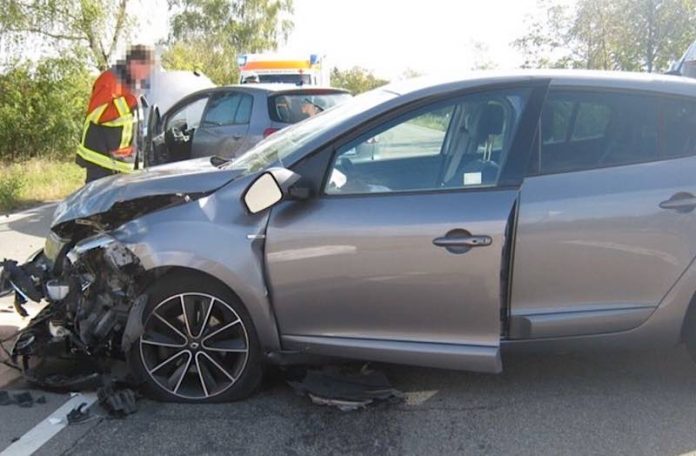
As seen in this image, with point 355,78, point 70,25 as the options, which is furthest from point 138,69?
point 355,78

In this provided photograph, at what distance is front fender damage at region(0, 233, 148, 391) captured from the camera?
3426 millimetres

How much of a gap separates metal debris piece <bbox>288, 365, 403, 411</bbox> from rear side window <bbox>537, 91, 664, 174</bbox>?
1.39 metres

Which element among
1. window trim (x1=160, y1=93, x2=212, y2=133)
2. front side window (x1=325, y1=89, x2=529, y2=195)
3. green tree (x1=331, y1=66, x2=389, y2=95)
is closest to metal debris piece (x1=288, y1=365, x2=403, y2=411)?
front side window (x1=325, y1=89, x2=529, y2=195)

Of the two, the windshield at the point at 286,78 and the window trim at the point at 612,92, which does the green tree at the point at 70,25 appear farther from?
the window trim at the point at 612,92

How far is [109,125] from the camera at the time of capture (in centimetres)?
571

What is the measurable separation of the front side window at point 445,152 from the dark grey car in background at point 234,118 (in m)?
4.41

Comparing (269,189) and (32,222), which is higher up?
(269,189)

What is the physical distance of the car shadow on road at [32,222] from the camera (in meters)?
8.04

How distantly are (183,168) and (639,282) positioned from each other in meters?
2.64

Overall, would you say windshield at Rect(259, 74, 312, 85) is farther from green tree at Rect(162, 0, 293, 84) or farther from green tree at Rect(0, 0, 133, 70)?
green tree at Rect(162, 0, 293, 84)

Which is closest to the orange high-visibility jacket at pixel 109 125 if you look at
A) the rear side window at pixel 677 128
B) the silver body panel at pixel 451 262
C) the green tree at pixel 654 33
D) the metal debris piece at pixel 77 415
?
the silver body panel at pixel 451 262

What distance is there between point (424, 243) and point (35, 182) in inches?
416

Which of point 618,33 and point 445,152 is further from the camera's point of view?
point 618,33

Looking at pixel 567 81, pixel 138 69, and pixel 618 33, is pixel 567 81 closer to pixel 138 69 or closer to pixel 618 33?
pixel 138 69
